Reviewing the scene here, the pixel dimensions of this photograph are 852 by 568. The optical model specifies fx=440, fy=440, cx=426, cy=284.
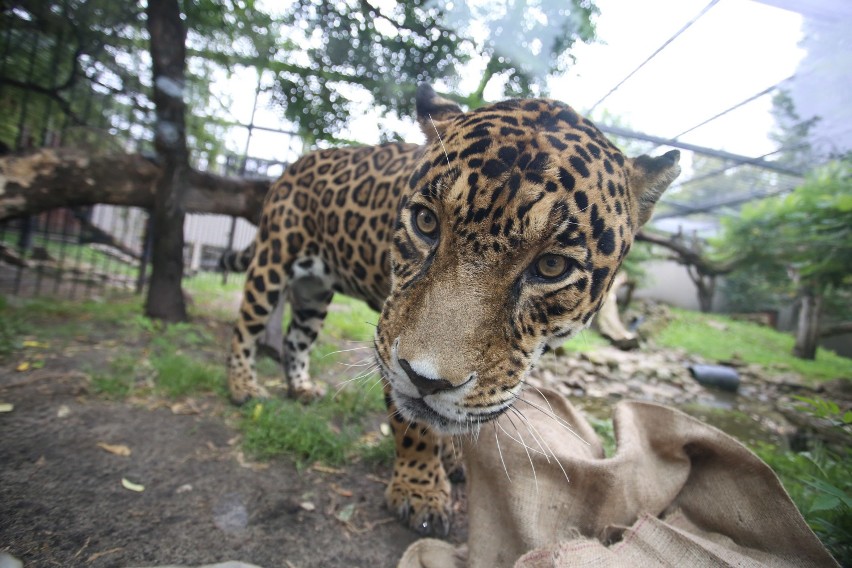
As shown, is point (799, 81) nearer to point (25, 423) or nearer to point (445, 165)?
point (445, 165)

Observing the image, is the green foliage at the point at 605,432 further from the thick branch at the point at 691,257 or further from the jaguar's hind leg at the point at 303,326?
the thick branch at the point at 691,257

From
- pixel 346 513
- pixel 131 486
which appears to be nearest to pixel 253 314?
pixel 131 486

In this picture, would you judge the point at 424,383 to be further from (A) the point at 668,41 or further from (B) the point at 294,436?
(B) the point at 294,436

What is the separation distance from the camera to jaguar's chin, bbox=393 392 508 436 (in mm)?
1478

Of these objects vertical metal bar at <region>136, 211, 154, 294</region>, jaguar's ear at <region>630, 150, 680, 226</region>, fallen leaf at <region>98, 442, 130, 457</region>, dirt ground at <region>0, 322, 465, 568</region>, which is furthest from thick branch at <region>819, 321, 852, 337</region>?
vertical metal bar at <region>136, 211, 154, 294</region>

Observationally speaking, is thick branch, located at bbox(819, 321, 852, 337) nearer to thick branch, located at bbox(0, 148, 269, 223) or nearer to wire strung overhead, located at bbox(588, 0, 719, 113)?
wire strung overhead, located at bbox(588, 0, 719, 113)

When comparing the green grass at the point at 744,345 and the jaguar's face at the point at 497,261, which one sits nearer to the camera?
the jaguar's face at the point at 497,261

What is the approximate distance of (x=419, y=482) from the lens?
7.84 ft

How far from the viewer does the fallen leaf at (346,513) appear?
2257 millimetres

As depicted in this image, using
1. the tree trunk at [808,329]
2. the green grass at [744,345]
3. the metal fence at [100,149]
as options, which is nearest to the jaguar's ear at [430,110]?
the metal fence at [100,149]

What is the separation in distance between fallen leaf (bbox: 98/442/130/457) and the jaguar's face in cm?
184

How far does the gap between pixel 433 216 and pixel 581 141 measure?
65 cm

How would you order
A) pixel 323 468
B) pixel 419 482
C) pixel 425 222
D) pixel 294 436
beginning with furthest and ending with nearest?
pixel 294 436, pixel 323 468, pixel 419 482, pixel 425 222

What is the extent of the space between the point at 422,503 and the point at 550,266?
147 centimetres
